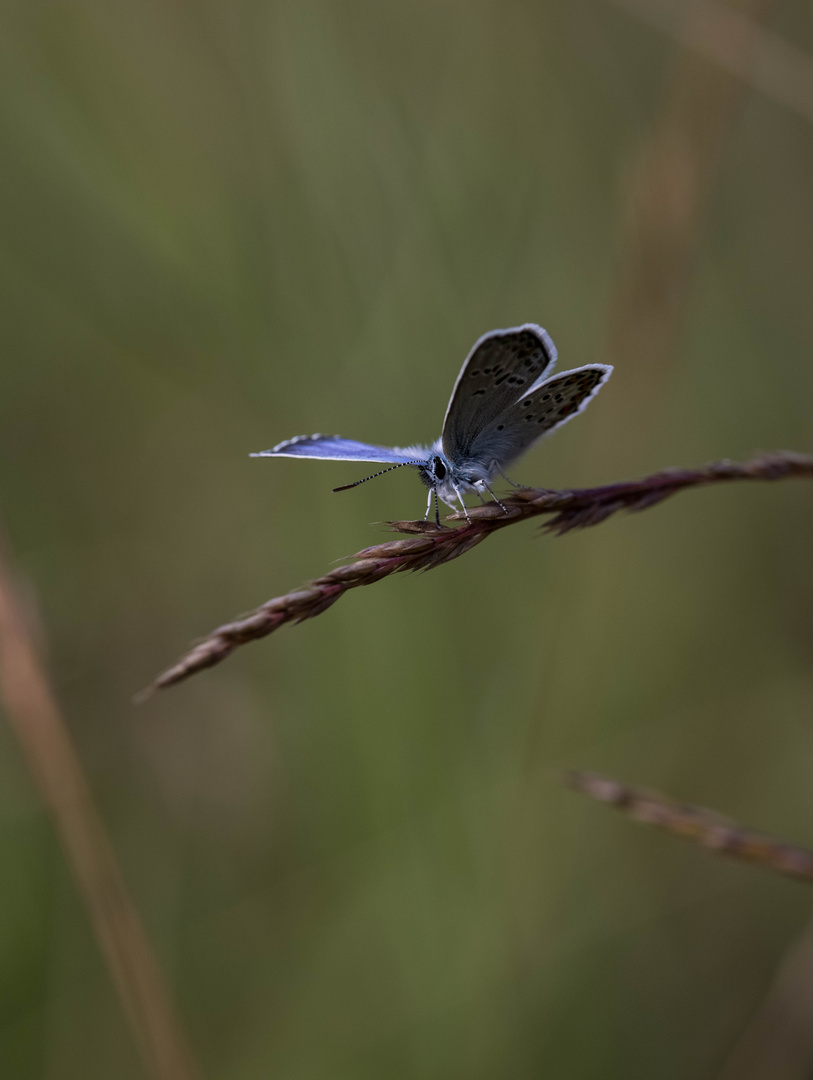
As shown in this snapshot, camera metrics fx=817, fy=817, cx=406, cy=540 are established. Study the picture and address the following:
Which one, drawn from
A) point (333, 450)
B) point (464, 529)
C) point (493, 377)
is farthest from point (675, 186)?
point (464, 529)

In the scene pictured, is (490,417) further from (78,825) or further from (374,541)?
(78,825)

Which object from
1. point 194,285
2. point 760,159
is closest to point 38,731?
point 194,285

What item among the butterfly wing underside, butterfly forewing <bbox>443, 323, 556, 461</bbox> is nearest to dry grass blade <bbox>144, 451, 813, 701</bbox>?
the butterfly wing underside

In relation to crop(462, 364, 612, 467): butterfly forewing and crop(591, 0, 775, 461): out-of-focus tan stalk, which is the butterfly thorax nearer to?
crop(462, 364, 612, 467): butterfly forewing

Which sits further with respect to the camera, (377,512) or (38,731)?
(377,512)

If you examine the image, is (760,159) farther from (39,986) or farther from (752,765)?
(39,986)

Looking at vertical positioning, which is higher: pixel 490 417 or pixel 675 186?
pixel 675 186

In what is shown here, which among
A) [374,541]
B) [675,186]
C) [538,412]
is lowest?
[374,541]
